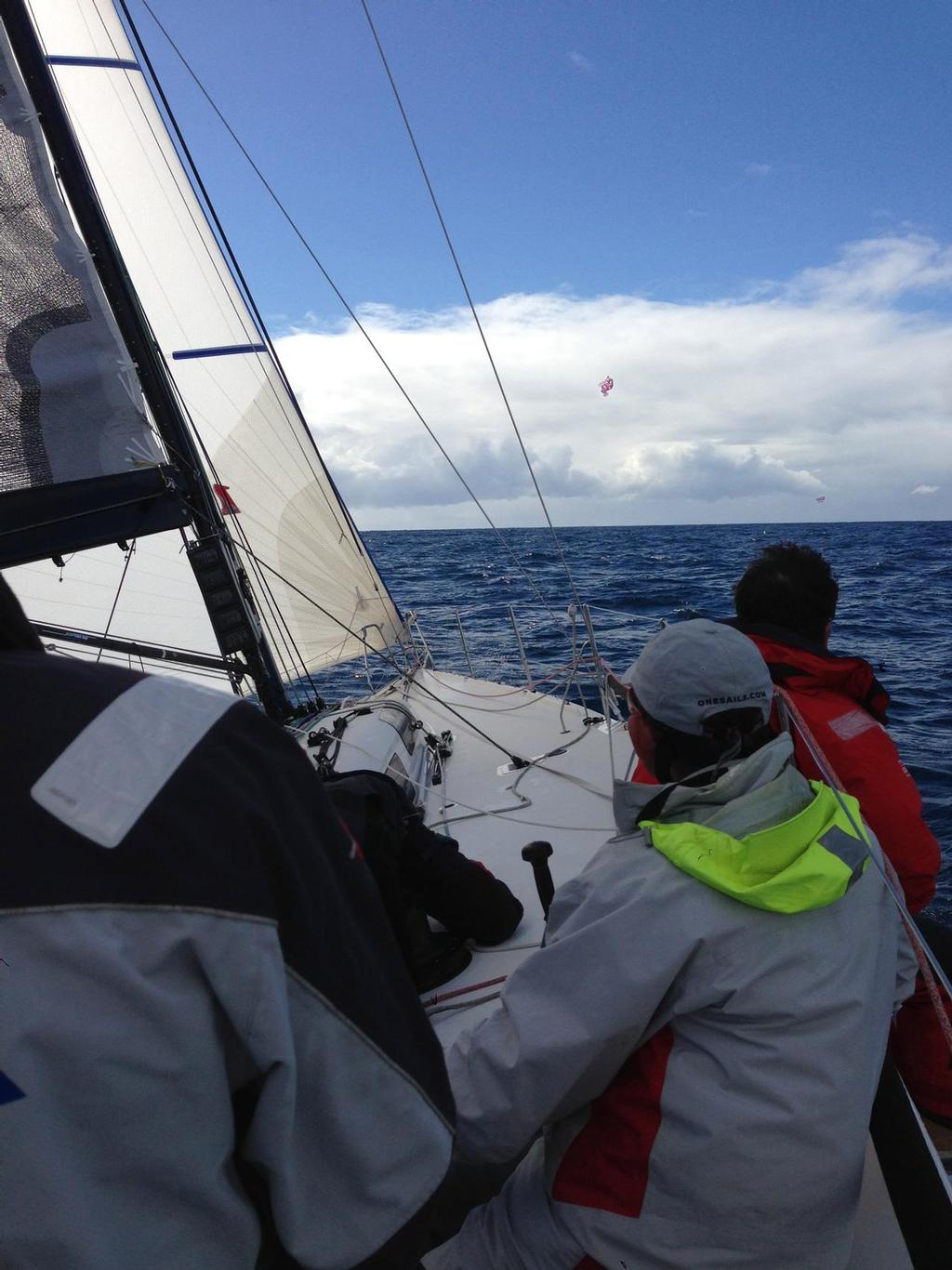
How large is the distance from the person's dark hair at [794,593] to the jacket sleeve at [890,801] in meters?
0.28

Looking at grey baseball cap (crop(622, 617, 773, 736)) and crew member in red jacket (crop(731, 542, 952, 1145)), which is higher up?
grey baseball cap (crop(622, 617, 773, 736))

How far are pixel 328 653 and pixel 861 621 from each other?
831cm

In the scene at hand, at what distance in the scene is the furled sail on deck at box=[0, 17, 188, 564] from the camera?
7.08 ft

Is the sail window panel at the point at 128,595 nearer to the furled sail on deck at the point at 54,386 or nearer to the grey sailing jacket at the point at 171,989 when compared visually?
the furled sail on deck at the point at 54,386

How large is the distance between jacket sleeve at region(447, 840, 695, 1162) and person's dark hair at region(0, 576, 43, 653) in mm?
684

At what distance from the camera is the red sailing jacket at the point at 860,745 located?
4.79 feet

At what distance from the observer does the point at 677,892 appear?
0.91m

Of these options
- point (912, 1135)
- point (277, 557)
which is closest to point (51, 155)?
point (277, 557)

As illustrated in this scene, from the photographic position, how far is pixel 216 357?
4477 mm

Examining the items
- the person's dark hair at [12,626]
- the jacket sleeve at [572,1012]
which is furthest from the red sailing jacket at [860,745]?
the person's dark hair at [12,626]

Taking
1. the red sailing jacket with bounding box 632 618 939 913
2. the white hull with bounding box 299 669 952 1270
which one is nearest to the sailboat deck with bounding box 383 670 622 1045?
the white hull with bounding box 299 669 952 1270

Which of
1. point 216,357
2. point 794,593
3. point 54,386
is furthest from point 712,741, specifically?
point 216,357

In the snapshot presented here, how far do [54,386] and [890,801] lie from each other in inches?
94.1

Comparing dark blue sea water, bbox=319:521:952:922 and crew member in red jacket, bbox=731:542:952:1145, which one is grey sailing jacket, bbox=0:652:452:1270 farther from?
dark blue sea water, bbox=319:521:952:922
